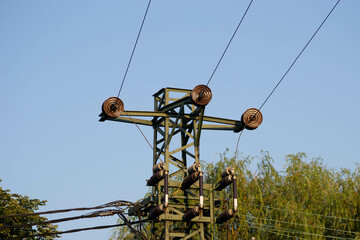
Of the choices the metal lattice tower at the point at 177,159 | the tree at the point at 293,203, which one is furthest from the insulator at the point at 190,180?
the tree at the point at 293,203

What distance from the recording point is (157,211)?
18250mm

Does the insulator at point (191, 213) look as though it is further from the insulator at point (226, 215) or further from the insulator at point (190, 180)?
the insulator at point (226, 215)

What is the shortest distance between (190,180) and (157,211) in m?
1.32

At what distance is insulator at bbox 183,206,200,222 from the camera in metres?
18.2

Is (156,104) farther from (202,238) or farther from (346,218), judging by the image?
(346,218)

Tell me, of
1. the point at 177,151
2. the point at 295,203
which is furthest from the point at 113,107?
the point at 295,203

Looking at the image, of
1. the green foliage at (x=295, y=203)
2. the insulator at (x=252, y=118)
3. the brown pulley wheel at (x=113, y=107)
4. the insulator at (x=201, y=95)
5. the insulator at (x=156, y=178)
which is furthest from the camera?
the green foliage at (x=295, y=203)

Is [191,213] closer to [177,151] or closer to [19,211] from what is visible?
[177,151]

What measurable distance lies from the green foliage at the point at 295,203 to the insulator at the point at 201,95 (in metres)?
13.9

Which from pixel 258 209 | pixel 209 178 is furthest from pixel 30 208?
pixel 258 209

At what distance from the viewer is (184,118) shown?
2061 centimetres

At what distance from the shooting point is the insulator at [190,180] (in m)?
18.2

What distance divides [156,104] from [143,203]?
11.8ft

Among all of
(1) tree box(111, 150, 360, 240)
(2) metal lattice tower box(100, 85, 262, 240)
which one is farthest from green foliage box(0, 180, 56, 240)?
(2) metal lattice tower box(100, 85, 262, 240)
